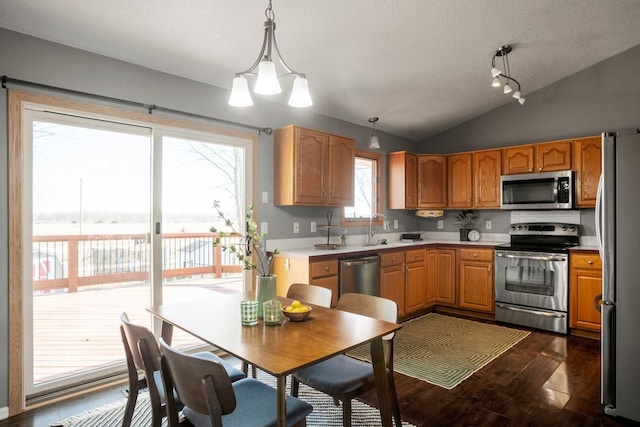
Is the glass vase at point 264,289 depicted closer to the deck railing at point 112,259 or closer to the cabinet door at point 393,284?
the deck railing at point 112,259

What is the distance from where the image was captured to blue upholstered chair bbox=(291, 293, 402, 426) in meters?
1.82

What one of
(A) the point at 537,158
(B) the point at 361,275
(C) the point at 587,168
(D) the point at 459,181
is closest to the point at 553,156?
(A) the point at 537,158

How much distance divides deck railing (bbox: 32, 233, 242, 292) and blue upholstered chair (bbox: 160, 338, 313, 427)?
1.71 metres

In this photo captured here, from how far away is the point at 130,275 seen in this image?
3031 mm

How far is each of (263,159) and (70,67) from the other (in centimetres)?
170

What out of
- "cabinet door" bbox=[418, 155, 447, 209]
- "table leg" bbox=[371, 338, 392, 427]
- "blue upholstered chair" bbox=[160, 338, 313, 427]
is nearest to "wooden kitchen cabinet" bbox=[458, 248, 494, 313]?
"cabinet door" bbox=[418, 155, 447, 209]

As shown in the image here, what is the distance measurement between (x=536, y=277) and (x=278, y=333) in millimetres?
3585

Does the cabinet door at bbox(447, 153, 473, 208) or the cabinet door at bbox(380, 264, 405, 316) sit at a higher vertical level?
the cabinet door at bbox(447, 153, 473, 208)

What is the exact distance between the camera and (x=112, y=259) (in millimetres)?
2951

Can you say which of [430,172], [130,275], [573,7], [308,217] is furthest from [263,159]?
[573,7]

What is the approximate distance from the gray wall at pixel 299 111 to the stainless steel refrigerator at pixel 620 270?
2455 mm

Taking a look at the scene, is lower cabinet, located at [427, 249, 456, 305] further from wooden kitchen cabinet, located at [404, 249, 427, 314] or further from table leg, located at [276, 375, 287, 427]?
table leg, located at [276, 375, 287, 427]

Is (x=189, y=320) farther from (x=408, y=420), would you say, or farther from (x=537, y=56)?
(x=537, y=56)

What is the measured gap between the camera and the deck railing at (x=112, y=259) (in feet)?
8.71
